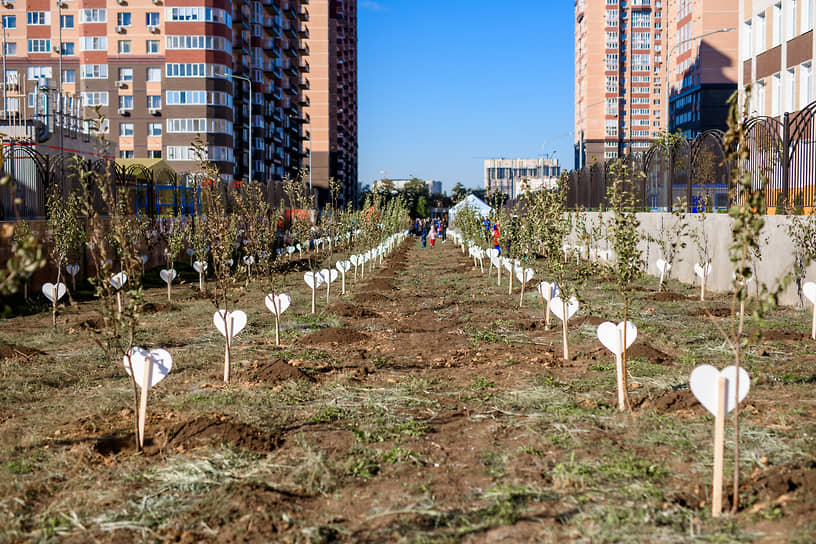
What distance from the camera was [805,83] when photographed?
2856cm

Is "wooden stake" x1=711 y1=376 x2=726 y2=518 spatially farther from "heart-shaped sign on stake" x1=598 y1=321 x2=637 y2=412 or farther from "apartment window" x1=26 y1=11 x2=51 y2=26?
"apartment window" x1=26 y1=11 x2=51 y2=26

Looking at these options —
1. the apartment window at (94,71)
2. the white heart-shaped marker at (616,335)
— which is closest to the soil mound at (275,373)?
the white heart-shaped marker at (616,335)

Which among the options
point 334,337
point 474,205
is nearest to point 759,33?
point 474,205

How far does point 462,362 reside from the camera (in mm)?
9773

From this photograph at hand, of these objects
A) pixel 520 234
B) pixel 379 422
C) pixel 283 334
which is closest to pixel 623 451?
pixel 379 422

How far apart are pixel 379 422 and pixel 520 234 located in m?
10.5

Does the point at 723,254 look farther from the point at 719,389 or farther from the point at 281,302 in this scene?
the point at 719,389

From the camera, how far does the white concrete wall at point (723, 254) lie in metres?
15.1

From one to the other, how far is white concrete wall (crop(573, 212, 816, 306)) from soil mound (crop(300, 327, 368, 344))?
5.52 meters

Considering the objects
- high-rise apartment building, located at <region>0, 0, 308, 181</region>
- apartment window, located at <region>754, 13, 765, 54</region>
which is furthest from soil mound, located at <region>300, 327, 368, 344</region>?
high-rise apartment building, located at <region>0, 0, 308, 181</region>

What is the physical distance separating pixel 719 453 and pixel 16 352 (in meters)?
8.64

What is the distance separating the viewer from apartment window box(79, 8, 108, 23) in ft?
229

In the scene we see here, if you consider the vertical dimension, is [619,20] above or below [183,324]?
above

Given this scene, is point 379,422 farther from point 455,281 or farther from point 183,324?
point 455,281
